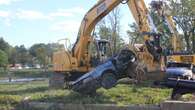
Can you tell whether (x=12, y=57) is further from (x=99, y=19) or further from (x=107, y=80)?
(x=107, y=80)

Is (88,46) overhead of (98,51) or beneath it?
overhead

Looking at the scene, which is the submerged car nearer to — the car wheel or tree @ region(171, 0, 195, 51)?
the car wheel

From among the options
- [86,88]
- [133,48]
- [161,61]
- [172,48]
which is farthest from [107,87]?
[172,48]

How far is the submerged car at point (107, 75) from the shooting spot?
1875cm

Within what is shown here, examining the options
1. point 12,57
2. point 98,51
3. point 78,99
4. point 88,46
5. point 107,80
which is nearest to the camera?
point 78,99

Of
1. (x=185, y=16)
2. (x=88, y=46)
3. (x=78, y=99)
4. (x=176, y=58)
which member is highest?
(x=185, y=16)

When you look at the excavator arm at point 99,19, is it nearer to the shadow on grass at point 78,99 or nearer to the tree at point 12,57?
the shadow on grass at point 78,99

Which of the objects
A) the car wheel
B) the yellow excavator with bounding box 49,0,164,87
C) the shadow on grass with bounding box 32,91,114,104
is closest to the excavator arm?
the yellow excavator with bounding box 49,0,164,87

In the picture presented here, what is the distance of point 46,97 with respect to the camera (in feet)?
60.5

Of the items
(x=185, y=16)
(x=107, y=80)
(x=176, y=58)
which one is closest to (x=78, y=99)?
(x=107, y=80)

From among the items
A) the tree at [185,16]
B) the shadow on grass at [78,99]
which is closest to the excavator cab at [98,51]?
the shadow on grass at [78,99]

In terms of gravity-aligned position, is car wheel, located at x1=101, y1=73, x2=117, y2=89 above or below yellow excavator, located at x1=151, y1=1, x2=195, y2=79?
below

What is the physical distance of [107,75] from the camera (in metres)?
19.1

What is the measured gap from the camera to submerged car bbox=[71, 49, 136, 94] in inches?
738
